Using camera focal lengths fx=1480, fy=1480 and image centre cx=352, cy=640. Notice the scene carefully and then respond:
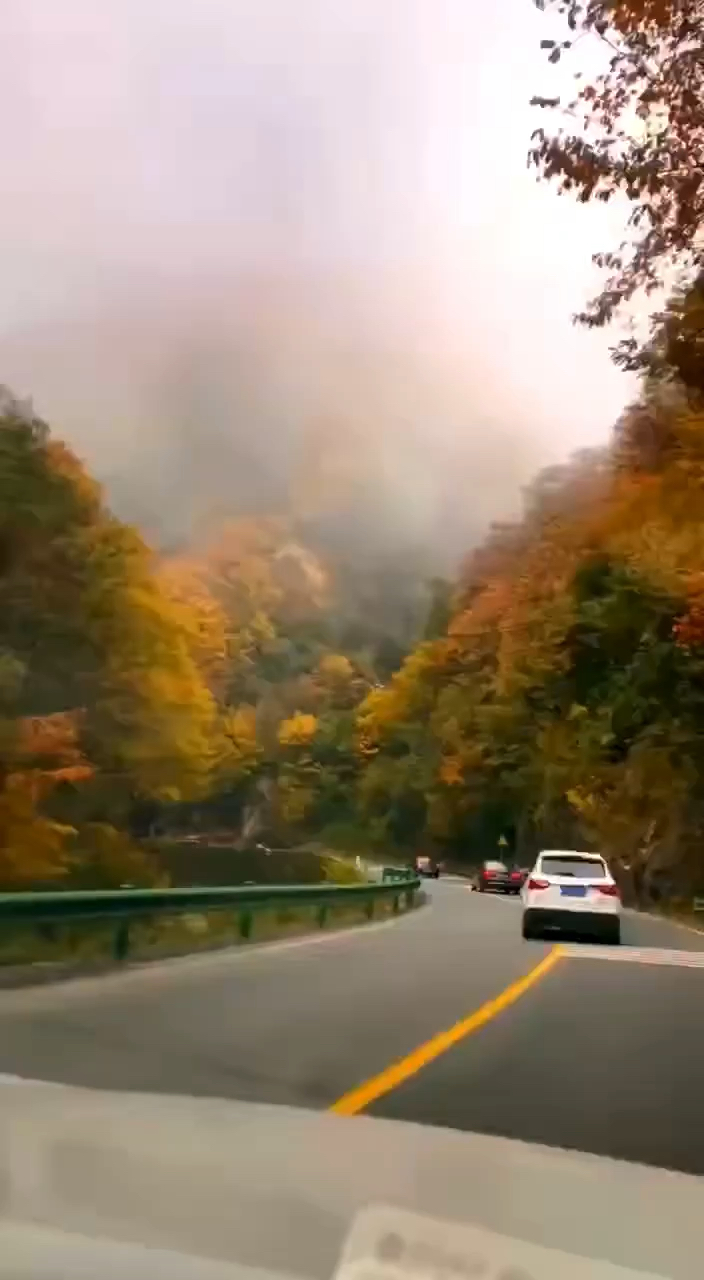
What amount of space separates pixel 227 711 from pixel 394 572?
130 inches

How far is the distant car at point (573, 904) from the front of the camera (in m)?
21.4

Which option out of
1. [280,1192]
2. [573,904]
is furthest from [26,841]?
[280,1192]

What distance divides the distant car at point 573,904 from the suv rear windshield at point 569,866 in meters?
0.01

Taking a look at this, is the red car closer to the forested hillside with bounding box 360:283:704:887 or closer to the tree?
the forested hillside with bounding box 360:283:704:887

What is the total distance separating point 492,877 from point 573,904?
21.9 metres

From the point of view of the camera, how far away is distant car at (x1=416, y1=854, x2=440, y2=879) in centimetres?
3450

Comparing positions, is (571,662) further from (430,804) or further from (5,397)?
(5,397)

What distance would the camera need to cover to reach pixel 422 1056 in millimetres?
9531

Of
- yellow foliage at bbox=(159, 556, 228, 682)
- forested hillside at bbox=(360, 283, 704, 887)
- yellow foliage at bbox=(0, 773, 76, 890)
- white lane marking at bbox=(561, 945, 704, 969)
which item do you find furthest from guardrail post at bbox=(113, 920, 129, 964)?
forested hillside at bbox=(360, 283, 704, 887)

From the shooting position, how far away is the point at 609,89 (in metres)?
13.8

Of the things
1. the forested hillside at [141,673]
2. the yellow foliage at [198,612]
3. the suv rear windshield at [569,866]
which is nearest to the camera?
the forested hillside at [141,673]

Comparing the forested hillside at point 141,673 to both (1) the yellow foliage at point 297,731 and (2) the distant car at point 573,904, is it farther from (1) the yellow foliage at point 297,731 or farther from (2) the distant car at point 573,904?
(2) the distant car at point 573,904

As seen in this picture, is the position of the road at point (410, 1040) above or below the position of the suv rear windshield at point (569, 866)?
below

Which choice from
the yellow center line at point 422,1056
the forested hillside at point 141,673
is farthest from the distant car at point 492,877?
the yellow center line at point 422,1056
